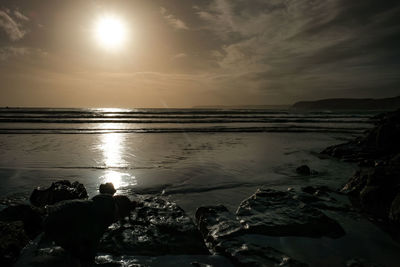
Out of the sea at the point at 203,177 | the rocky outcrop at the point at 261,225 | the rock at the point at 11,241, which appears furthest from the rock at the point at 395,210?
the rock at the point at 11,241

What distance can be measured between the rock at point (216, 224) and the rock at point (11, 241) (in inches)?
Answer: 98.0

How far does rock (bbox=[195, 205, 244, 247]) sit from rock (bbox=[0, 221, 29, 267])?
8.16 feet

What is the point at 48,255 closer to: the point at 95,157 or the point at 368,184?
the point at 368,184

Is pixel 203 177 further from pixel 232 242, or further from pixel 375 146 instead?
pixel 375 146

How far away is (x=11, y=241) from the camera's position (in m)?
3.16

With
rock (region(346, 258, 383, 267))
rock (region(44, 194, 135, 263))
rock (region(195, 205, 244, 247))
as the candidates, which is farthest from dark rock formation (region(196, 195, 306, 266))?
rock (region(44, 194, 135, 263))

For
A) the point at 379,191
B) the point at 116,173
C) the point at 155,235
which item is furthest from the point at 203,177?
the point at 379,191

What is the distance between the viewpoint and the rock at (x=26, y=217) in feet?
12.3

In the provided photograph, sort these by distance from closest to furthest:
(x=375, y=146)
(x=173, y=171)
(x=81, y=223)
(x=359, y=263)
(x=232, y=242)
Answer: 1. (x=359, y=263)
2. (x=232, y=242)
3. (x=81, y=223)
4. (x=173, y=171)
5. (x=375, y=146)

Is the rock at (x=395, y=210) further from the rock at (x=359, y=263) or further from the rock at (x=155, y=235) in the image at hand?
the rock at (x=155, y=235)

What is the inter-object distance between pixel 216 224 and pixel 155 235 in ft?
3.19

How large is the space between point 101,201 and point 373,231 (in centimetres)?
443

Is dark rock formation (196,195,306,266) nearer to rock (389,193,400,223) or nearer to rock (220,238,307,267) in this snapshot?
rock (220,238,307,267)

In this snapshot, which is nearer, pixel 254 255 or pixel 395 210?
pixel 254 255
